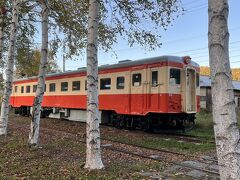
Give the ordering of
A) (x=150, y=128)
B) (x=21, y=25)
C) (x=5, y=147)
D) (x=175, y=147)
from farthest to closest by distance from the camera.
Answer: (x=21, y=25)
(x=150, y=128)
(x=175, y=147)
(x=5, y=147)

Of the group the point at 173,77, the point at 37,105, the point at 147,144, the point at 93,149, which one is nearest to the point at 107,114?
the point at 173,77

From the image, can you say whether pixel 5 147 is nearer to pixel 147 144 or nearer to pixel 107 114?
pixel 147 144


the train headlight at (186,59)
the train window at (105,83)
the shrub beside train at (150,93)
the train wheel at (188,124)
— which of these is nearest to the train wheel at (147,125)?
the shrub beside train at (150,93)

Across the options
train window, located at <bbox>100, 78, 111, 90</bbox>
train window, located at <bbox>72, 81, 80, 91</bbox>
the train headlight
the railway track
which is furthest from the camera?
train window, located at <bbox>72, 81, 80, 91</bbox>

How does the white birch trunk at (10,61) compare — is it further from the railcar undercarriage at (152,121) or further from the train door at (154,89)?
the train door at (154,89)

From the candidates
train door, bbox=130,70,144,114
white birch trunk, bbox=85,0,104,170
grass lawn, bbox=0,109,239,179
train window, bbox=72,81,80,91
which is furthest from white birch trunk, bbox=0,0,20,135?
white birch trunk, bbox=85,0,104,170

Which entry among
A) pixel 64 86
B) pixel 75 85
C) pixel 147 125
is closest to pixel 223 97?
pixel 147 125

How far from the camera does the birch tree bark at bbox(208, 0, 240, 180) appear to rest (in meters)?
3.32

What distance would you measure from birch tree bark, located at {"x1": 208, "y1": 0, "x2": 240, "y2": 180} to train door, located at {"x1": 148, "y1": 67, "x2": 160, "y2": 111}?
35.7 ft

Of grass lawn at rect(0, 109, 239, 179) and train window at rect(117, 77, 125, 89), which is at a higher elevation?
train window at rect(117, 77, 125, 89)

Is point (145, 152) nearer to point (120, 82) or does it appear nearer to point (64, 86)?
point (120, 82)

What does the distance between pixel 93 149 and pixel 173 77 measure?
7546mm

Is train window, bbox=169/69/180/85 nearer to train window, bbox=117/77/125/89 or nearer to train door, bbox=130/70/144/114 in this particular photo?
train door, bbox=130/70/144/114

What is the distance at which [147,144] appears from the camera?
39.1 ft
